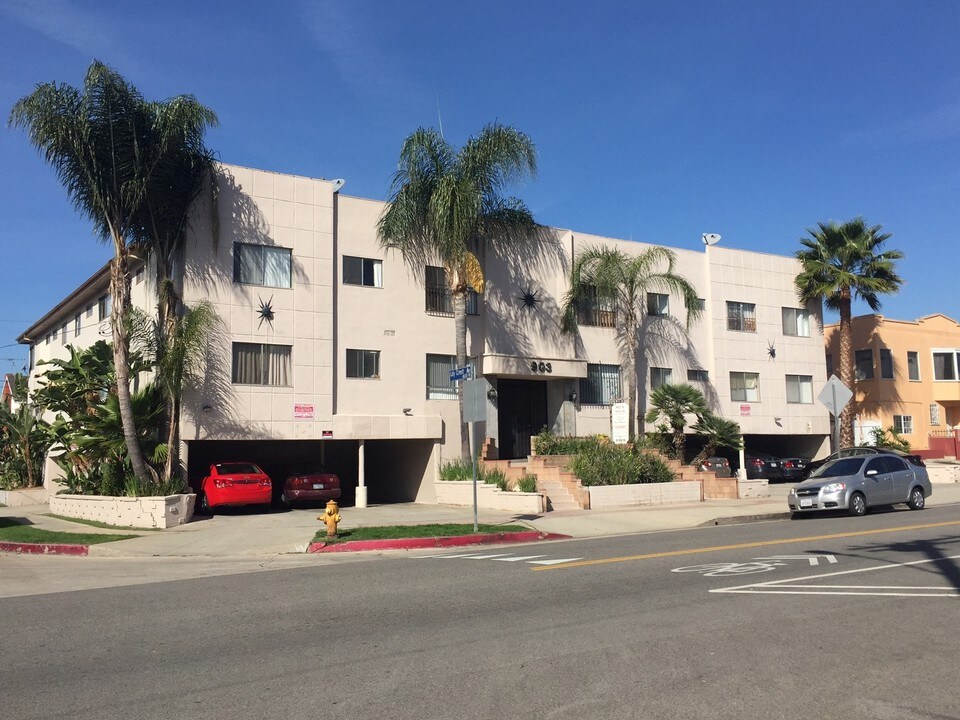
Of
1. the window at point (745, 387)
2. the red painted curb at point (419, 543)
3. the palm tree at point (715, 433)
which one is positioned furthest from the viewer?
the window at point (745, 387)

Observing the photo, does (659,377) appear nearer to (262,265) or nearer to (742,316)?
(742,316)

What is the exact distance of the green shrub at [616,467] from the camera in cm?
2295

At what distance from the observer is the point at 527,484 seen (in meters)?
21.9

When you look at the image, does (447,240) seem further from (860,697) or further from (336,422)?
(860,697)

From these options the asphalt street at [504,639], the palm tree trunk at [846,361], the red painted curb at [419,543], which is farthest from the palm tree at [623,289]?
the asphalt street at [504,639]

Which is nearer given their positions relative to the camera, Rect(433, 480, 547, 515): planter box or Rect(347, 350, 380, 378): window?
Rect(433, 480, 547, 515): planter box

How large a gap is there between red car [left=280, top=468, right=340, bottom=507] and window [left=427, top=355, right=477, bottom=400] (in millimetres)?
4603

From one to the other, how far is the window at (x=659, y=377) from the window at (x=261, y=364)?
560 inches

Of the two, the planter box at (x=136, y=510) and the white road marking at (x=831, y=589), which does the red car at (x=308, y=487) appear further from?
the white road marking at (x=831, y=589)

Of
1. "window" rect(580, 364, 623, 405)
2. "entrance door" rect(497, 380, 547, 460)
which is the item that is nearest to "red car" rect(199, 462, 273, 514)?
"entrance door" rect(497, 380, 547, 460)

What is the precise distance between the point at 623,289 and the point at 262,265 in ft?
42.8

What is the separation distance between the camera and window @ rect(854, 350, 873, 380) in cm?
4131

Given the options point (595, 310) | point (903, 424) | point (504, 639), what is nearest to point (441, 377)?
point (595, 310)

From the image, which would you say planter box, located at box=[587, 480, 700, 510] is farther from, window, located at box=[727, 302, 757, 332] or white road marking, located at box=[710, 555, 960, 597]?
white road marking, located at box=[710, 555, 960, 597]
